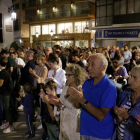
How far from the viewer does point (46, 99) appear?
3.53m

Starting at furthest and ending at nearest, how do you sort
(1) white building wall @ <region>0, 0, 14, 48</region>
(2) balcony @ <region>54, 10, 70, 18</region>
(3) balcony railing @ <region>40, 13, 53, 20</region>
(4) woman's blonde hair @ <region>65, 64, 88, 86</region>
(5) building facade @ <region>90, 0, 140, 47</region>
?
(3) balcony railing @ <region>40, 13, 53, 20</region>
(2) balcony @ <region>54, 10, 70, 18</region>
(1) white building wall @ <region>0, 0, 14, 48</region>
(5) building facade @ <region>90, 0, 140, 47</region>
(4) woman's blonde hair @ <region>65, 64, 88, 86</region>

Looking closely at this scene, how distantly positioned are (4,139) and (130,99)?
3481 mm

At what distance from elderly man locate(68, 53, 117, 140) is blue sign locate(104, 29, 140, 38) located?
1863cm

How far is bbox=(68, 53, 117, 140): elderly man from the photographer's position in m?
2.38

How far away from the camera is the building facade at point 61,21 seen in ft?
91.7

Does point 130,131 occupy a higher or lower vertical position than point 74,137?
higher

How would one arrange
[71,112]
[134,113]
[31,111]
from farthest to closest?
[31,111]
[71,112]
[134,113]

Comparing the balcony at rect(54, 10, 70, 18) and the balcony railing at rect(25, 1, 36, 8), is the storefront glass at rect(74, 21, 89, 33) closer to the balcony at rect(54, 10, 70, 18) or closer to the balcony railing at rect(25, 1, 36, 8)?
the balcony at rect(54, 10, 70, 18)

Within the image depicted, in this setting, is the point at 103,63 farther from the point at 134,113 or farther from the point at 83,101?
the point at 134,113

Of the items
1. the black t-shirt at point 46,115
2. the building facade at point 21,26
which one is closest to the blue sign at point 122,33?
the black t-shirt at point 46,115

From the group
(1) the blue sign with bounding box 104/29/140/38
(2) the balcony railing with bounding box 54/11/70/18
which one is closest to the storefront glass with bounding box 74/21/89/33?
(2) the balcony railing with bounding box 54/11/70/18

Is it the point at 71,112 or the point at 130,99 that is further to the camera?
the point at 71,112

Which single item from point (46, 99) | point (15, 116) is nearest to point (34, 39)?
point (15, 116)

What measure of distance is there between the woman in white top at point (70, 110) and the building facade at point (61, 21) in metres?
22.5
